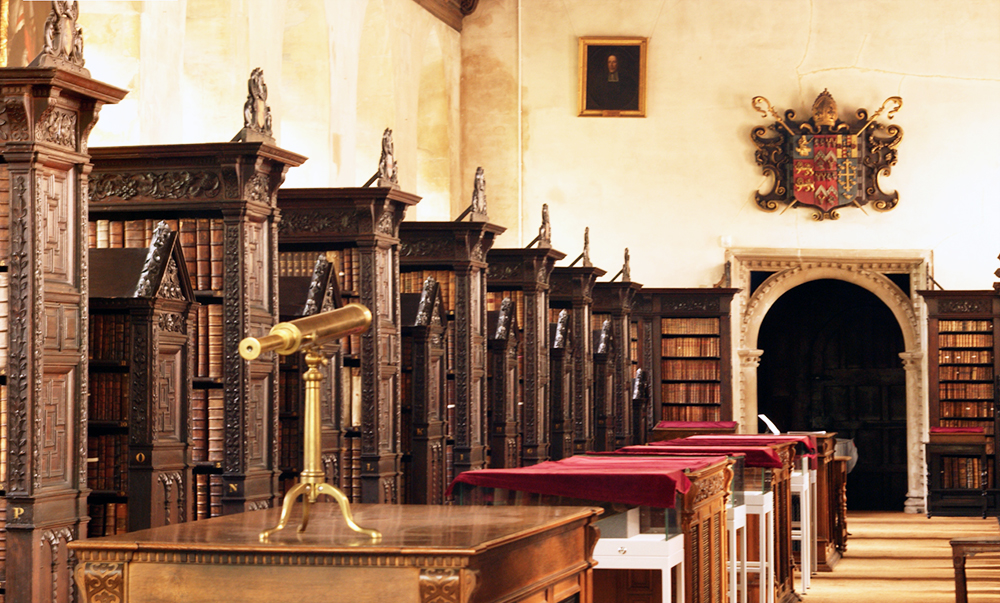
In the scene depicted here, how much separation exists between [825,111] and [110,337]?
12904mm

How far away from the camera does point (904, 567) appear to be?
10969 mm

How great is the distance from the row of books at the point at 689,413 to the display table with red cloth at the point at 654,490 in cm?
1100

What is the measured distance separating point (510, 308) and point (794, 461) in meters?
3.01

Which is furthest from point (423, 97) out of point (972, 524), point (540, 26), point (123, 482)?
point (123, 482)

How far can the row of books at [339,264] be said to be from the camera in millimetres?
8531

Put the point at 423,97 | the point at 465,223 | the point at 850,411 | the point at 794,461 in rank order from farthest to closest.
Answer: the point at 850,411 < the point at 423,97 < the point at 465,223 < the point at 794,461

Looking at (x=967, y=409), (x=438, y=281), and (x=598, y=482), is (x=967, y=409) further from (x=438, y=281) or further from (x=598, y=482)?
(x=598, y=482)

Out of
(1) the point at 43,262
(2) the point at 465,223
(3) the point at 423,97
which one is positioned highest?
(3) the point at 423,97

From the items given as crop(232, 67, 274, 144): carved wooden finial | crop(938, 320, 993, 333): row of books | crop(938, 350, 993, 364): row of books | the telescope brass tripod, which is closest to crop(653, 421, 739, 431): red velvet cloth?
crop(938, 350, 993, 364): row of books

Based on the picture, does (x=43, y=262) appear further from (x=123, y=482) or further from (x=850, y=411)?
(x=850, y=411)

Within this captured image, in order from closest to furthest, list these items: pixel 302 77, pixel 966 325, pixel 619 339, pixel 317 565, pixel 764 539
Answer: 1. pixel 317 565
2. pixel 764 539
3. pixel 302 77
4. pixel 619 339
5. pixel 966 325

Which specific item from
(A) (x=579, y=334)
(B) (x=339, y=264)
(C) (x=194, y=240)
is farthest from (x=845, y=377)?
(C) (x=194, y=240)

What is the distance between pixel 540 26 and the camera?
17.5 metres

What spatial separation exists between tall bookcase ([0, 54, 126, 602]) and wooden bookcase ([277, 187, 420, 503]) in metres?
3.26
